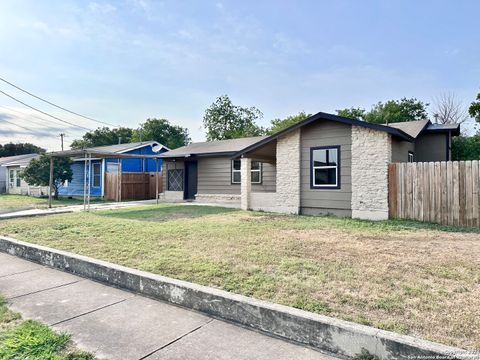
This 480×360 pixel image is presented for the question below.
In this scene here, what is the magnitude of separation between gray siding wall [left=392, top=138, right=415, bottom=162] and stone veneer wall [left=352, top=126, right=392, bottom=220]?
31.0 inches

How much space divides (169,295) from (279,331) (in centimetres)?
145

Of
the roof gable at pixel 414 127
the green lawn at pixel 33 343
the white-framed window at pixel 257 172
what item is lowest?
the green lawn at pixel 33 343

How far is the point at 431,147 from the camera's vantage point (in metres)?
13.3

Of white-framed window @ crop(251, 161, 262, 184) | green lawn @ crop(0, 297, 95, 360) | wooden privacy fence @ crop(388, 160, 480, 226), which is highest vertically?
white-framed window @ crop(251, 161, 262, 184)

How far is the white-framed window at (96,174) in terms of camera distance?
20.3m

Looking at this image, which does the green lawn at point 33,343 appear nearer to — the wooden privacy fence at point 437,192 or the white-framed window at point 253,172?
the wooden privacy fence at point 437,192

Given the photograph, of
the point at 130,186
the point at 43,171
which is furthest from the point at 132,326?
the point at 43,171

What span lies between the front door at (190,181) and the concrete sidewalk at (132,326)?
14.1m

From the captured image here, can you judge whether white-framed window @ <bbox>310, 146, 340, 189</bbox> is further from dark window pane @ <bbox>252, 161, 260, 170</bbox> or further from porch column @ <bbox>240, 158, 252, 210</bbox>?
dark window pane @ <bbox>252, 161, 260, 170</bbox>

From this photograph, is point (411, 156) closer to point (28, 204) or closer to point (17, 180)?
point (28, 204)

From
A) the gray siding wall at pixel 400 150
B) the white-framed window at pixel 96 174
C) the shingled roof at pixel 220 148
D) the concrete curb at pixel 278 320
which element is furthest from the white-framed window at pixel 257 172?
the concrete curb at pixel 278 320

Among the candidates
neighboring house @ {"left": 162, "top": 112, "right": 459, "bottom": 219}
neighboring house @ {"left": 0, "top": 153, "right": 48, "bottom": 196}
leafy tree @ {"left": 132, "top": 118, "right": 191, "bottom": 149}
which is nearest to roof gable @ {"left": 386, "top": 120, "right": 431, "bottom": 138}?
neighboring house @ {"left": 162, "top": 112, "right": 459, "bottom": 219}

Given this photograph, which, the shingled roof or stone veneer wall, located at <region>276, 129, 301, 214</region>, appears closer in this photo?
stone veneer wall, located at <region>276, 129, 301, 214</region>

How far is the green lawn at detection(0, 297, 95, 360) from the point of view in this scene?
7.98 feet
